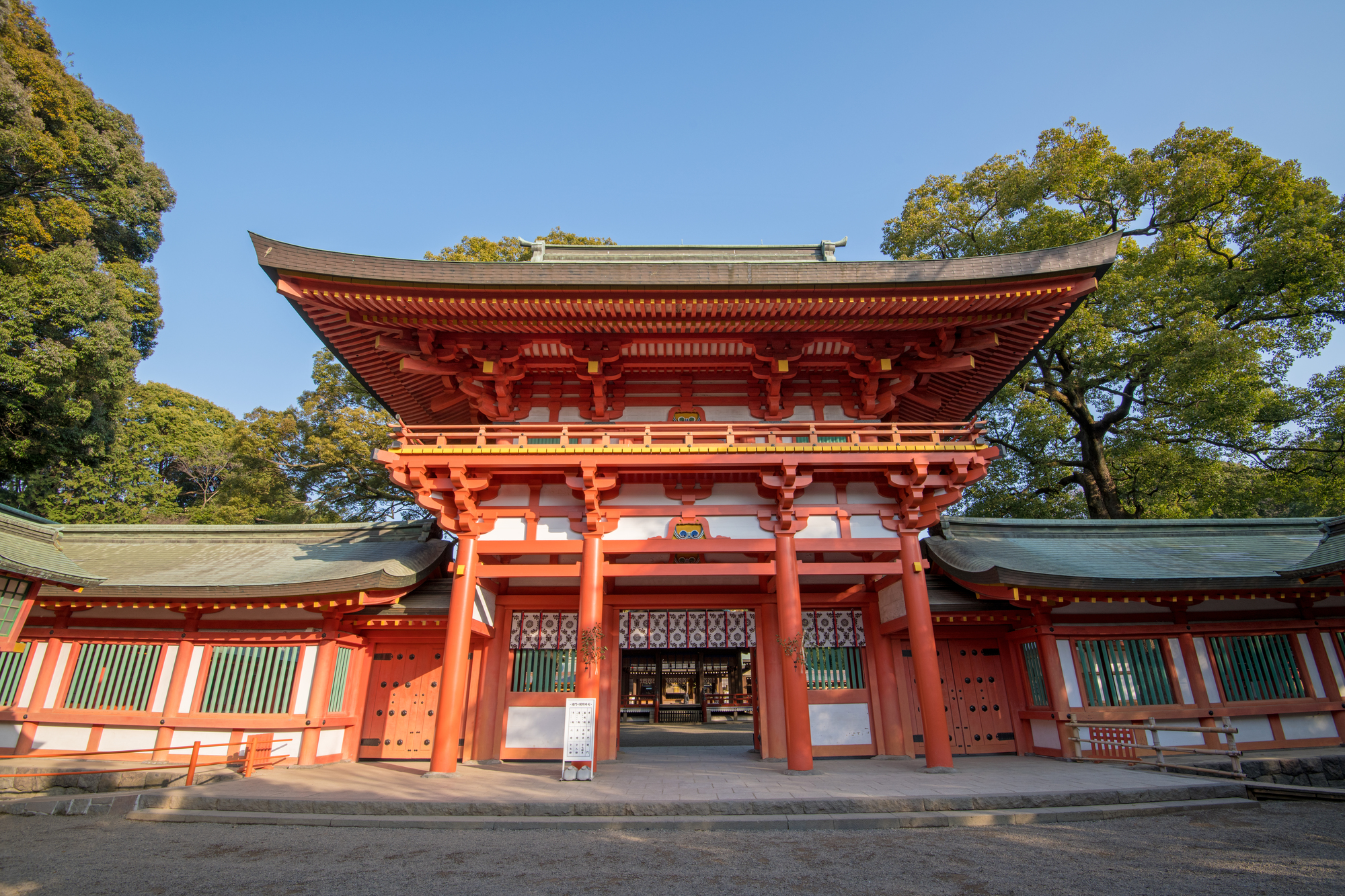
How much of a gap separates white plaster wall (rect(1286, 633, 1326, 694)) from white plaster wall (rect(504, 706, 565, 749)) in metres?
14.3

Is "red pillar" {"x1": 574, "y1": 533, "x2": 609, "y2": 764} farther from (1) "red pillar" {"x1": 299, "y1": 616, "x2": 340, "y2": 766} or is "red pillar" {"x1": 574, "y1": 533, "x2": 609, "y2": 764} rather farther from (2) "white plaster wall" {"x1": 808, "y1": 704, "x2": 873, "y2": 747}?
(1) "red pillar" {"x1": 299, "y1": 616, "x2": 340, "y2": 766}

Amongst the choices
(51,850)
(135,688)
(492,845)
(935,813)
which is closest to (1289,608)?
(935,813)

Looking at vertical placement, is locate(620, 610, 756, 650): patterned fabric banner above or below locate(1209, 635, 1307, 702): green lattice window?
above

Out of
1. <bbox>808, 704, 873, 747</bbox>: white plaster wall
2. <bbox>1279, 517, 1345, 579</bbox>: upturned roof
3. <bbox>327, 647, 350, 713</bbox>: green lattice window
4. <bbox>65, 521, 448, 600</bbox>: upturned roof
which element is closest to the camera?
<bbox>1279, 517, 1345, 579</bbox>: upturned roof

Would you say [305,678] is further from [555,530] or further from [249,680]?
[555,530]

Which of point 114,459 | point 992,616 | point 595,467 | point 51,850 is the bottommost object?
point 51,850

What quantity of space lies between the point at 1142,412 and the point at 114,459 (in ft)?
129

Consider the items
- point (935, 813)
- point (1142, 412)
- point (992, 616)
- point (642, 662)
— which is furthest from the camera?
point (642, 662)

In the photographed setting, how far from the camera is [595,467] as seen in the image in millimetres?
10445

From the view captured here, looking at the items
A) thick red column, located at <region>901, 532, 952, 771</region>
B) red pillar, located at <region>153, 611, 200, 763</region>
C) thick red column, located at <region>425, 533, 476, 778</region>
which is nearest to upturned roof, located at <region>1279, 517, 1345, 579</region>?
thick red column, located at <region>901, 532, 952, 771</region>

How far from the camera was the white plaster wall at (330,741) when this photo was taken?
1095 cm

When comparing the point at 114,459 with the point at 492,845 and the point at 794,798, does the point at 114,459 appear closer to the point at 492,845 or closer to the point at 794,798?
the point at 492,845

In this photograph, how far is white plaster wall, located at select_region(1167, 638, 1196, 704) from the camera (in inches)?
442

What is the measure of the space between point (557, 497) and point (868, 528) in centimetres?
576
